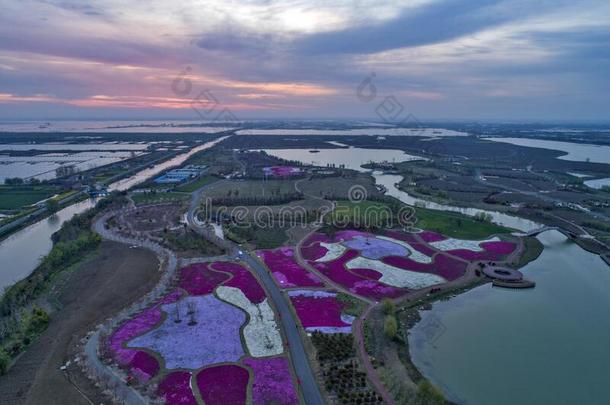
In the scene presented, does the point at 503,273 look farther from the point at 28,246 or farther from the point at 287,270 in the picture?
the point at 28,246

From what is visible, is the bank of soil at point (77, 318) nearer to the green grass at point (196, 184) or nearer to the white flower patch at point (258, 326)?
the white flower patch at point (258, 326)

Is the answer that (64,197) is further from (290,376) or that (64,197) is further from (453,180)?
(453,180)

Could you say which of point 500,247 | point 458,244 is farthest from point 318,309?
point 500,247

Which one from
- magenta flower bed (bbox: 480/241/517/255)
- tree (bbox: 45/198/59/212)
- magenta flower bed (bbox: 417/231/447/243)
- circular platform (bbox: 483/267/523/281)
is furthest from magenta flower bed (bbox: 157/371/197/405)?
tree (bbox: 45/198/59/212)

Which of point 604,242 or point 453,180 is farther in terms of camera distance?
point 453,180

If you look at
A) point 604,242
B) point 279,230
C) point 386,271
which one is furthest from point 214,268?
point 604,242
